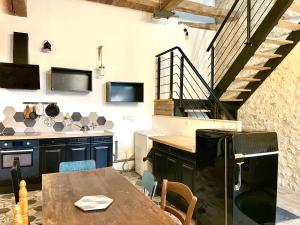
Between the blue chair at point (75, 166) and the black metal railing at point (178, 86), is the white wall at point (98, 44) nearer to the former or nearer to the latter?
the black metal railing at point (178, 86)

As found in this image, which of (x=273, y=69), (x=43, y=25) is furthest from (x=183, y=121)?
(x=43, y=25)

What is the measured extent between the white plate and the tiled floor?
3.44 feet

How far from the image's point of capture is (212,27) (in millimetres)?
5605

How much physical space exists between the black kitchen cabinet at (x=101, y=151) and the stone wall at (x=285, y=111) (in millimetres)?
2741

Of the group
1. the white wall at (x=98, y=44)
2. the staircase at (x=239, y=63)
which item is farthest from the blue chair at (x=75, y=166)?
the white wall at (x=98, y=44)

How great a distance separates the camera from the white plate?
1.48 m

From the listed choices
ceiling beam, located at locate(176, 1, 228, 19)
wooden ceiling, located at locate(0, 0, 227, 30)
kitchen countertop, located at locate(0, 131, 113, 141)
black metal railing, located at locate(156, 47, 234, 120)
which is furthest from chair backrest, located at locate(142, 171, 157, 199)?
ceiling beam, located at locate(176, 1, 228, 19)

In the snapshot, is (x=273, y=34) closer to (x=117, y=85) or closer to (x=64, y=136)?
(x=117, y=85)

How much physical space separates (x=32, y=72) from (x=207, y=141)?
3122 mm

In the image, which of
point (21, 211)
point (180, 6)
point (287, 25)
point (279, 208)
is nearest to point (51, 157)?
point (21, 211)

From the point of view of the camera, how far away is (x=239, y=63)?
3.60 meters

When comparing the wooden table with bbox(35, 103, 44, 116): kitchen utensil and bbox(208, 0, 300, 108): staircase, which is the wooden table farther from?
bbox(208, 0, 300, 108): staircase

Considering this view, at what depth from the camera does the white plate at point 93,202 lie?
1.48 meters

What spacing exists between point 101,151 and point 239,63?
2.65 metres
